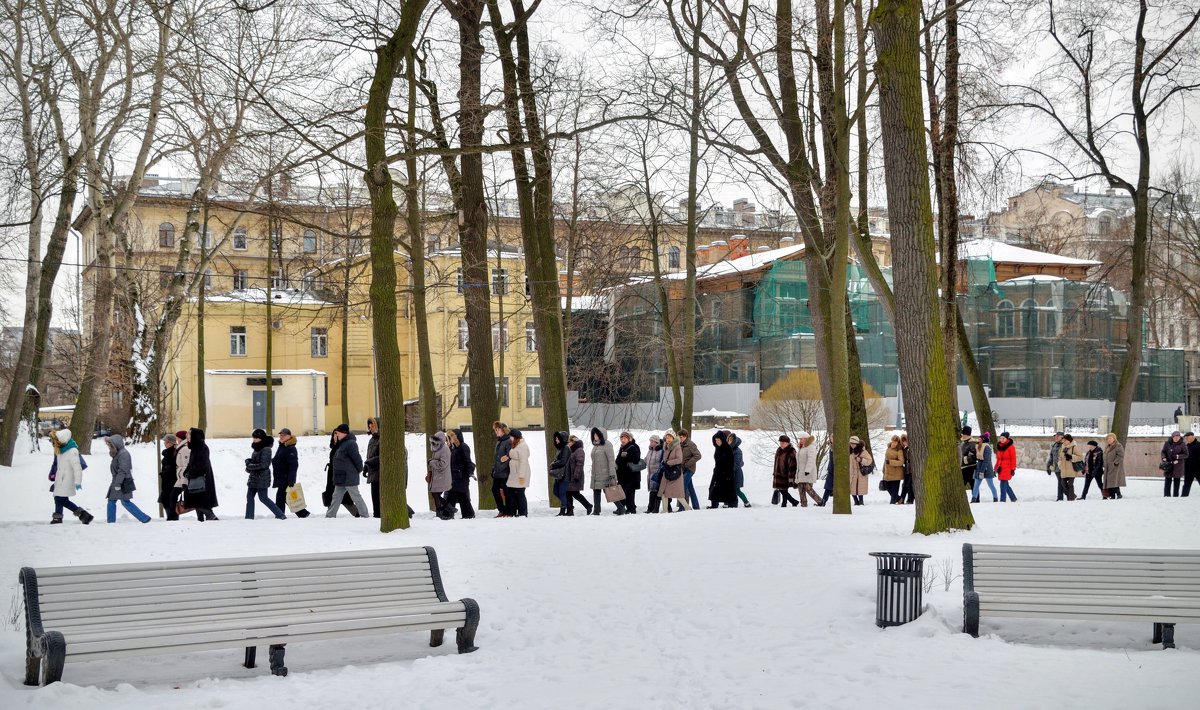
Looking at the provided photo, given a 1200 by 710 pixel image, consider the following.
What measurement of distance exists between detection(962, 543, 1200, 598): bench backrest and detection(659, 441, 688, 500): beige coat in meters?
12.5

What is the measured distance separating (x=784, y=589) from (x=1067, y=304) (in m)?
54.3

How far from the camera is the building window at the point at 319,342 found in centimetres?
6100

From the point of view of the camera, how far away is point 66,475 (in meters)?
18.2

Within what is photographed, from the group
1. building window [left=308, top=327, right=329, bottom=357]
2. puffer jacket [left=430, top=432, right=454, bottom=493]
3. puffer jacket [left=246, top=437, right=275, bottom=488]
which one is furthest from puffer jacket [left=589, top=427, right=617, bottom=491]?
building window [left=308, top=327, right=329, bottom=357]

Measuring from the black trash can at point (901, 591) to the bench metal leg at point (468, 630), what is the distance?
125 inches

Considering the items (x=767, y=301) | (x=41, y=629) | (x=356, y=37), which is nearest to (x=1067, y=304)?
(x=767, y=301)

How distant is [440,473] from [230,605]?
37.2 feet

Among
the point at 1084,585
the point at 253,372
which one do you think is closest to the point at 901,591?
the point at 1084,585

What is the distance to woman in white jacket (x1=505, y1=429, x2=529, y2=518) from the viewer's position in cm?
1967

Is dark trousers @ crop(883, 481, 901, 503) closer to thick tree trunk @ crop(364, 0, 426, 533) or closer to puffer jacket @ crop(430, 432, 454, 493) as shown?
puffer jacket @ crop(430, 432, 454, 493)

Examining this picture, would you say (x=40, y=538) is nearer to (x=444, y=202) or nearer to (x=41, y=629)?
(x=41, y=629)

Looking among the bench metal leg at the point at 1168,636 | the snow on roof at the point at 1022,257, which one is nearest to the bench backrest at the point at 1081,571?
the bench metal leg at the point at 1168,636

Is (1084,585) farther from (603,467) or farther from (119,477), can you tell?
(119,477)

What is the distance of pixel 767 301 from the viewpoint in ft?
181
